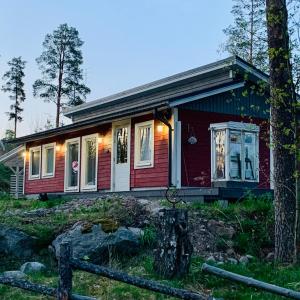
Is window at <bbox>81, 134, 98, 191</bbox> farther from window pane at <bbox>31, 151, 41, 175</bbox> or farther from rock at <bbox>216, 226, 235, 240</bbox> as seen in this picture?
rock at <bbox>216, 226, 235, 240</bbox>

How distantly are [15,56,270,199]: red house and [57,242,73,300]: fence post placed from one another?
7563mm

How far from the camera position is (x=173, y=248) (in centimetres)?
651

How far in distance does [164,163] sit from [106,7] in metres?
7.90

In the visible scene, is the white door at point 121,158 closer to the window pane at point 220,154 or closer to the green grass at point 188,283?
the window pane at point 220,154

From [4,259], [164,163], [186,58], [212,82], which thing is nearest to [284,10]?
[4,259]

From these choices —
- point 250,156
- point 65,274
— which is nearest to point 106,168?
point 250,156

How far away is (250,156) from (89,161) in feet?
18.6

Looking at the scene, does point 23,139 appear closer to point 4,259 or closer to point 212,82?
point 212,82

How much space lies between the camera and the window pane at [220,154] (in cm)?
1412

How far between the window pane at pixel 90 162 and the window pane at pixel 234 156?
5.16m

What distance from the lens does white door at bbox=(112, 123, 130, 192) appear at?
627 inches

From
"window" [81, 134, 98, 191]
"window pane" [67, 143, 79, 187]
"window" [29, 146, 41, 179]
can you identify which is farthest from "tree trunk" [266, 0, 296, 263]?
"window" [29, 146, 41, 179]

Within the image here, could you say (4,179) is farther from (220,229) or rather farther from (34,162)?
(220,229)

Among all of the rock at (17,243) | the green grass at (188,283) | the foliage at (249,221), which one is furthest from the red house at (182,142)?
the green grass at (188,283)
